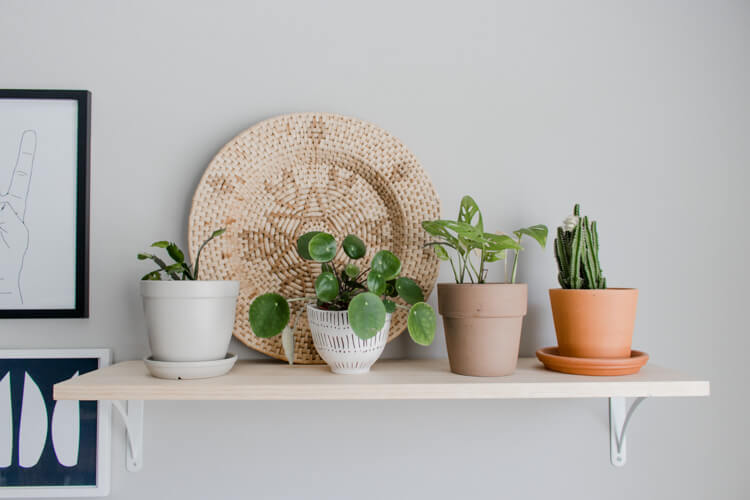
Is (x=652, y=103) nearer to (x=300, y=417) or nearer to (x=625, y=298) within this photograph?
(x=625, y=298)

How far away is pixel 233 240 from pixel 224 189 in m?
0.10

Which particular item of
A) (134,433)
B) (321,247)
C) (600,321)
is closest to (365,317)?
(321,247)

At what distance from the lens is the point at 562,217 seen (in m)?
0.95

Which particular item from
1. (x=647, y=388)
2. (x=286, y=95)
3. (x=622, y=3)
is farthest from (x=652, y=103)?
(x=286, y=95)

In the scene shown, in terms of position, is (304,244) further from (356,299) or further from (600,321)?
(600,321)

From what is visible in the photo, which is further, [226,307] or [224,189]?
[224,189]

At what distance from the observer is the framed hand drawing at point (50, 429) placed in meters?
0.88

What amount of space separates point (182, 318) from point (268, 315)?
0.42 feet

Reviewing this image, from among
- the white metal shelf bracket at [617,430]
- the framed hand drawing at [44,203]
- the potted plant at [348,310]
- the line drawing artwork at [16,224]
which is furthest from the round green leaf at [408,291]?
the line drawing artwork at [16,224]

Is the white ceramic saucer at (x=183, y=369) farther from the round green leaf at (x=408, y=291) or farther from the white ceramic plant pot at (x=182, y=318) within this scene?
the round green leaf at (x=408, y=291)

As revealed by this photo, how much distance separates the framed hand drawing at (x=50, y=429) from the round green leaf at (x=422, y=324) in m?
0.59

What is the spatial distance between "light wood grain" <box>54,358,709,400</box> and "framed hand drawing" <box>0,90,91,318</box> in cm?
25

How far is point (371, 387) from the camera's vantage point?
694 millimetres

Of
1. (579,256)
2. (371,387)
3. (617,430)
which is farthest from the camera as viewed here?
(617,430)
